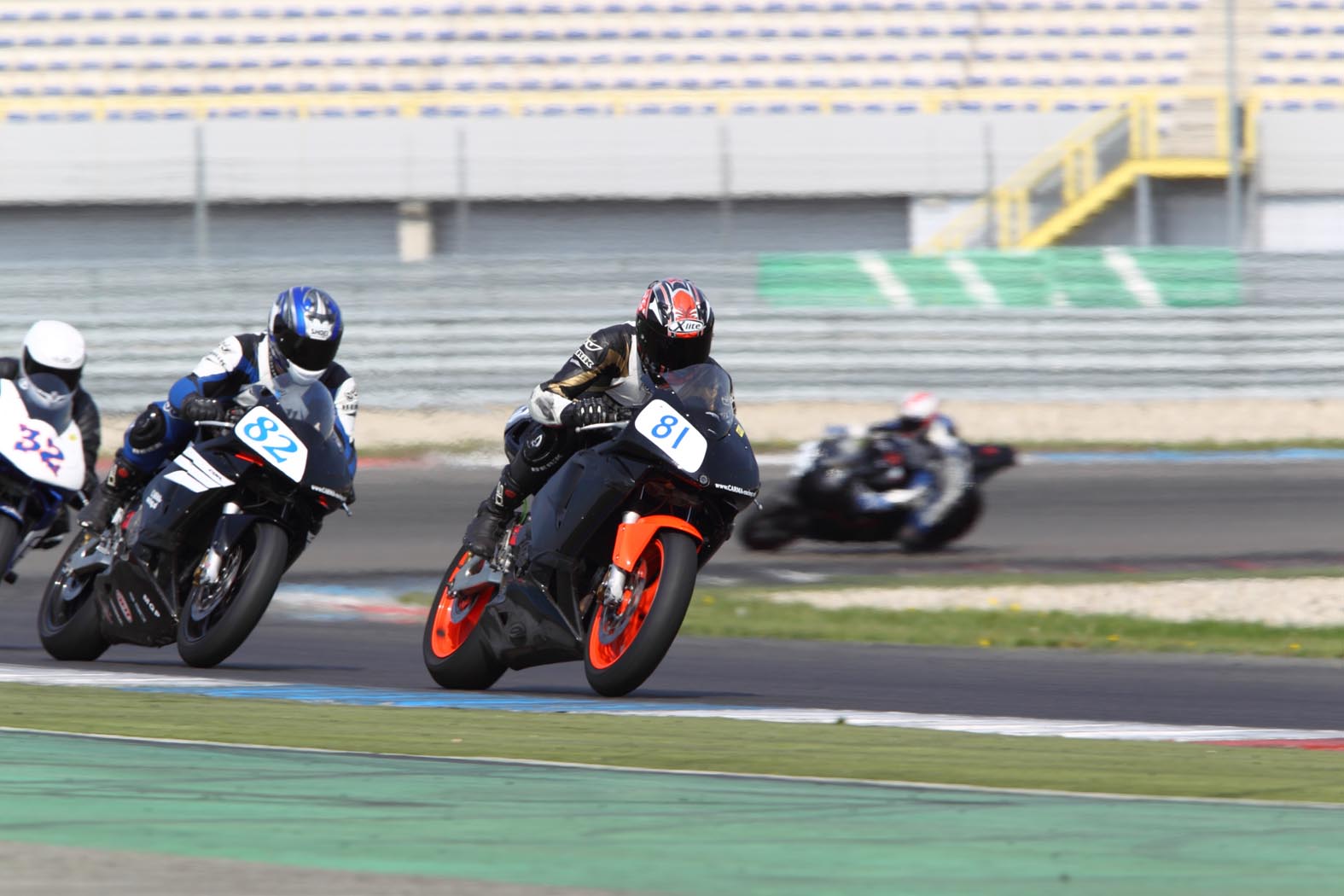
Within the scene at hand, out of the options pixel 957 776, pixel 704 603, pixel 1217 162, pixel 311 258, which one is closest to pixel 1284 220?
pixel 1217 162

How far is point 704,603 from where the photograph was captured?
12398 millimetres

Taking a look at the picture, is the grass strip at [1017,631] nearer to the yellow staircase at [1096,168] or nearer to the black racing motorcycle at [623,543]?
the black racing motorcycle at [623,543]

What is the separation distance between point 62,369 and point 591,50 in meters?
18.4

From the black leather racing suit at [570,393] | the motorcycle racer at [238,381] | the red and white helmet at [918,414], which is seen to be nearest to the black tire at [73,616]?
the motorcycle racer at [238,381]

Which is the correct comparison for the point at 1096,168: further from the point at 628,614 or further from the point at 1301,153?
the point at 628,614

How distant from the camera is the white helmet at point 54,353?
9367 mm

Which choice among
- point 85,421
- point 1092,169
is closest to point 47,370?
point 85,421

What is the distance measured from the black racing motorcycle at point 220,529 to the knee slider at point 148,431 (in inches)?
6.2

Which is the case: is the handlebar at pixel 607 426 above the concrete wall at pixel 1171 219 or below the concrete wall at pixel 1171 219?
above

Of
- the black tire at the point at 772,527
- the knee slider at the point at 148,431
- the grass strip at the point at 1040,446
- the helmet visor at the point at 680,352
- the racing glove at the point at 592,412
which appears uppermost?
the helmet visor at the point at 680,352

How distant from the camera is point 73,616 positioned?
8680 millimetres

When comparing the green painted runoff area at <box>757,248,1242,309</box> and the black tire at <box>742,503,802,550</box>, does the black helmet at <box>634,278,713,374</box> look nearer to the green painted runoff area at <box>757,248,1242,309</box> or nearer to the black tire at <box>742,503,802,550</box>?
the black tire at <box>742,503,802,550</box>

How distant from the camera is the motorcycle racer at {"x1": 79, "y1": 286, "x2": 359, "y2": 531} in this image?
8227 millimetres

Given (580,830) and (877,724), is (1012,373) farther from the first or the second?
(580,830)
